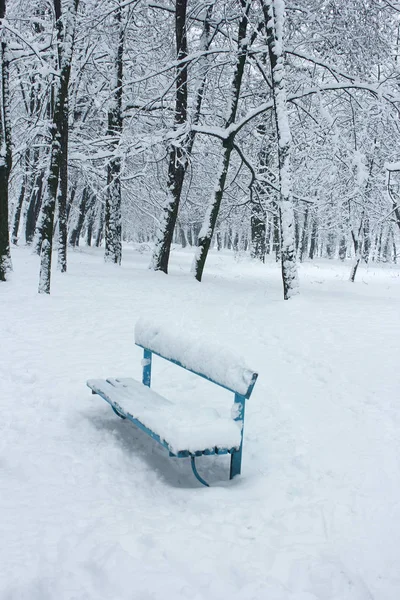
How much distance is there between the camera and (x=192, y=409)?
4125 millimetres

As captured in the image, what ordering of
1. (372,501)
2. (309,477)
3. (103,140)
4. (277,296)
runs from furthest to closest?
1. (103,140)
2. (277,296)
3. (309,477)
4. (372,501)

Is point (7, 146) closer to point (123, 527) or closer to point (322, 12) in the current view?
point (322, 12)

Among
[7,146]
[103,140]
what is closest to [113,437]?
[7,146]

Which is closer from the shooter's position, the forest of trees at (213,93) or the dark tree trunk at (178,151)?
the forest of trees at (213,93)

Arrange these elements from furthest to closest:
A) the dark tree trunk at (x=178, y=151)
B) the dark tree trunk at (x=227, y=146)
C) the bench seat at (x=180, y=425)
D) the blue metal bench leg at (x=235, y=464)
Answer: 1. the dark tree trunk at (x=178, y=151)
2. the dark tree trunk at (x=227, y=146)
3. the blue metal bench leg at (x=235, y=464)
4. the bench seat at (x=180, y=425)

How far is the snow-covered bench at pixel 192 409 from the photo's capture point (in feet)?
11.5

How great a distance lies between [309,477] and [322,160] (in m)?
11.0

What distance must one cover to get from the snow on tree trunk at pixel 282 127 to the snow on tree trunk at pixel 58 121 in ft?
12.9

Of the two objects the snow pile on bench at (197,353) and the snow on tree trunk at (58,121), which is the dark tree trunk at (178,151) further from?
the snow pile on bench at (197,353)

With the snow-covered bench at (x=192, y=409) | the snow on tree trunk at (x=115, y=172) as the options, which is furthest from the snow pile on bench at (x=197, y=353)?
the snow on tree trunk at (x=115, y=172)

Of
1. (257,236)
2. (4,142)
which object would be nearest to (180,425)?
(4,142)

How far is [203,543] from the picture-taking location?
9.36ft

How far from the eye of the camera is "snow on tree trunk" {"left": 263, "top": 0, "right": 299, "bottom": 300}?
955 centimetres

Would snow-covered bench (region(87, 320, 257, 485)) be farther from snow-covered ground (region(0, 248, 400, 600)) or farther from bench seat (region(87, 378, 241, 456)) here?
snow-covered ground (region(0, 248, 400, 600))
